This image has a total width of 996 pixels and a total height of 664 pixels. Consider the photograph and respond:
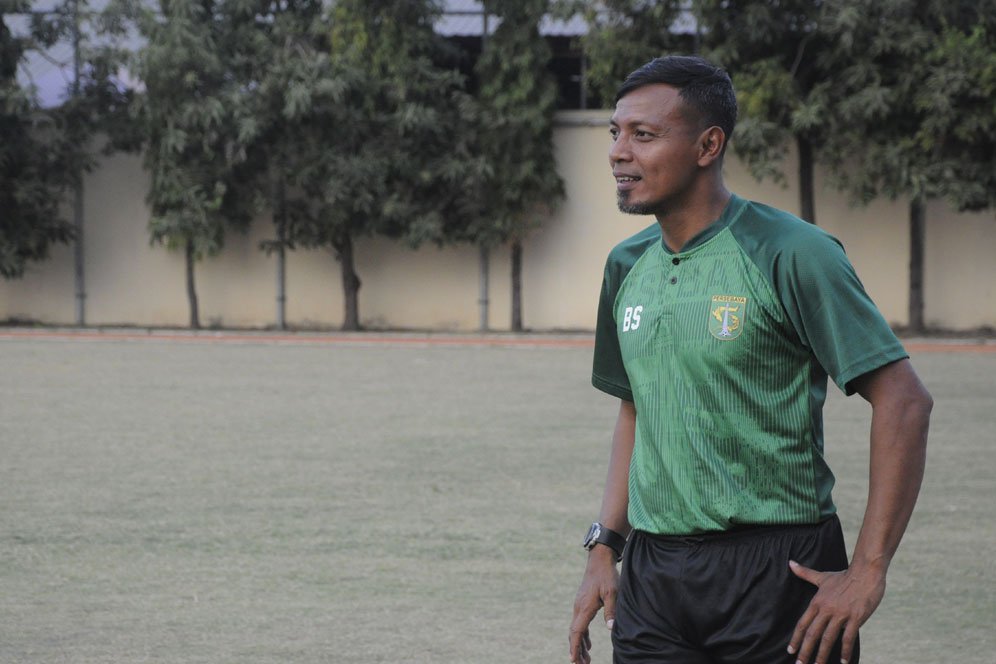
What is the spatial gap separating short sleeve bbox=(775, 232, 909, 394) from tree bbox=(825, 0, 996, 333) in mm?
21154

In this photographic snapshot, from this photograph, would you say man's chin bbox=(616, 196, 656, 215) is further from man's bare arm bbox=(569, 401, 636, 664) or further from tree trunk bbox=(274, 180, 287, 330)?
tree trunk bbox=(274, 180, 287, 330)

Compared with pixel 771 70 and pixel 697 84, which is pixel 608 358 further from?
pixel 771 70

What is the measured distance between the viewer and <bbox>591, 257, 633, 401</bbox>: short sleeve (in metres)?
3.40

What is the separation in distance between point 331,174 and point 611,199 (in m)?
4.97

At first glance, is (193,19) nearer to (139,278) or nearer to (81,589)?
(139,278)

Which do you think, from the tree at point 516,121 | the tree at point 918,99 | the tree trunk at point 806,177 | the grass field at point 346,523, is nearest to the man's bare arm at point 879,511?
the grass field at point 346,523

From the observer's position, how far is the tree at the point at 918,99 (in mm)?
23062

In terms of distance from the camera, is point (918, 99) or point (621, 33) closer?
point (918, 99)

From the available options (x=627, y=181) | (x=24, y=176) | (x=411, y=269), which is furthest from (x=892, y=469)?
(x=24, y=176)

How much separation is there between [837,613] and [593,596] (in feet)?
2.24

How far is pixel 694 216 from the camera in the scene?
3.05 meters

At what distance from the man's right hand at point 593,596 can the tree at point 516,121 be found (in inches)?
871

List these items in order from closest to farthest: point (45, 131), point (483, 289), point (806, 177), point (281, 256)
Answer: point (806, 177), point (45, 131), point (483, 289), point (281, 256)

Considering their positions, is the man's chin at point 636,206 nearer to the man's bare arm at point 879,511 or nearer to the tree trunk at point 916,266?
the man's bare arm at point 879,511
